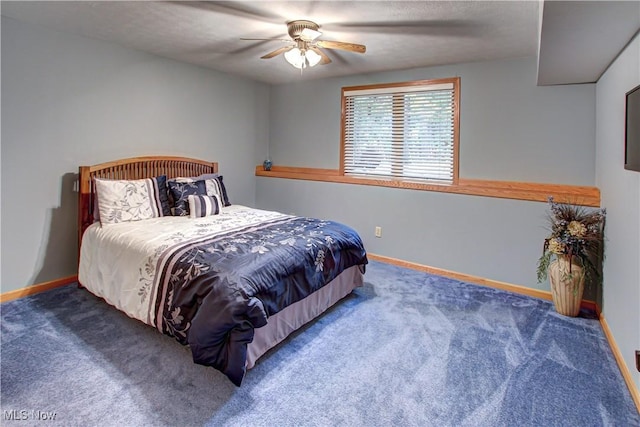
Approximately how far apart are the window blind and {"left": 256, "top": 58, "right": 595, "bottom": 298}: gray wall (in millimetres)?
143

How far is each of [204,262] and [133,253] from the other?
2.42 feet

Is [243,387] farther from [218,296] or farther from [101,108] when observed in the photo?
[101,108]

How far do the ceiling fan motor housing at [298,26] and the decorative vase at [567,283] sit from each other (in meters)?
2.73

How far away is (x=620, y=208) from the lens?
2391 mm

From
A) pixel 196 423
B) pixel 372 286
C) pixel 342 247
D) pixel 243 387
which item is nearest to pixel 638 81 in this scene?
pixel 342 247

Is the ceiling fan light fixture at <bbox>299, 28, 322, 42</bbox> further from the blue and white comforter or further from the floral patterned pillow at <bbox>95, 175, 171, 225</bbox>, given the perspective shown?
the floral patterned pillow at <bbox>95, 175, 171, 225</bbox>

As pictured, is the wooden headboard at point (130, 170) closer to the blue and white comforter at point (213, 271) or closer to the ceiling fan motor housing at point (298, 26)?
the blue and white comforter at point (213, 271)

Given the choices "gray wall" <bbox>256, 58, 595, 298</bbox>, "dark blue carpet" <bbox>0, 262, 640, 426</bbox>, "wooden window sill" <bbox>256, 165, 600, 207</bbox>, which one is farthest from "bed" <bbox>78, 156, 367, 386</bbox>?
"wooden window sill" <bbox>256, 165, 600, 207</bbox>

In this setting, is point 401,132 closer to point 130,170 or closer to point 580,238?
point 580,238

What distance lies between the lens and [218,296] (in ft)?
6.70

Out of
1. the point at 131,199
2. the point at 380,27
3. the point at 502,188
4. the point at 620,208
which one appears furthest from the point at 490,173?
the point at 131,199

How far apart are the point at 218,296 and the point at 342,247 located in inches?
50.8

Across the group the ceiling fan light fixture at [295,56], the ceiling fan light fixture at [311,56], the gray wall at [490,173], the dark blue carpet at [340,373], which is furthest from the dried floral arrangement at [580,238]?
the ceiling fan light fixture at [295,56]

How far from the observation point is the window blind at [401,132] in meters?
4.00
